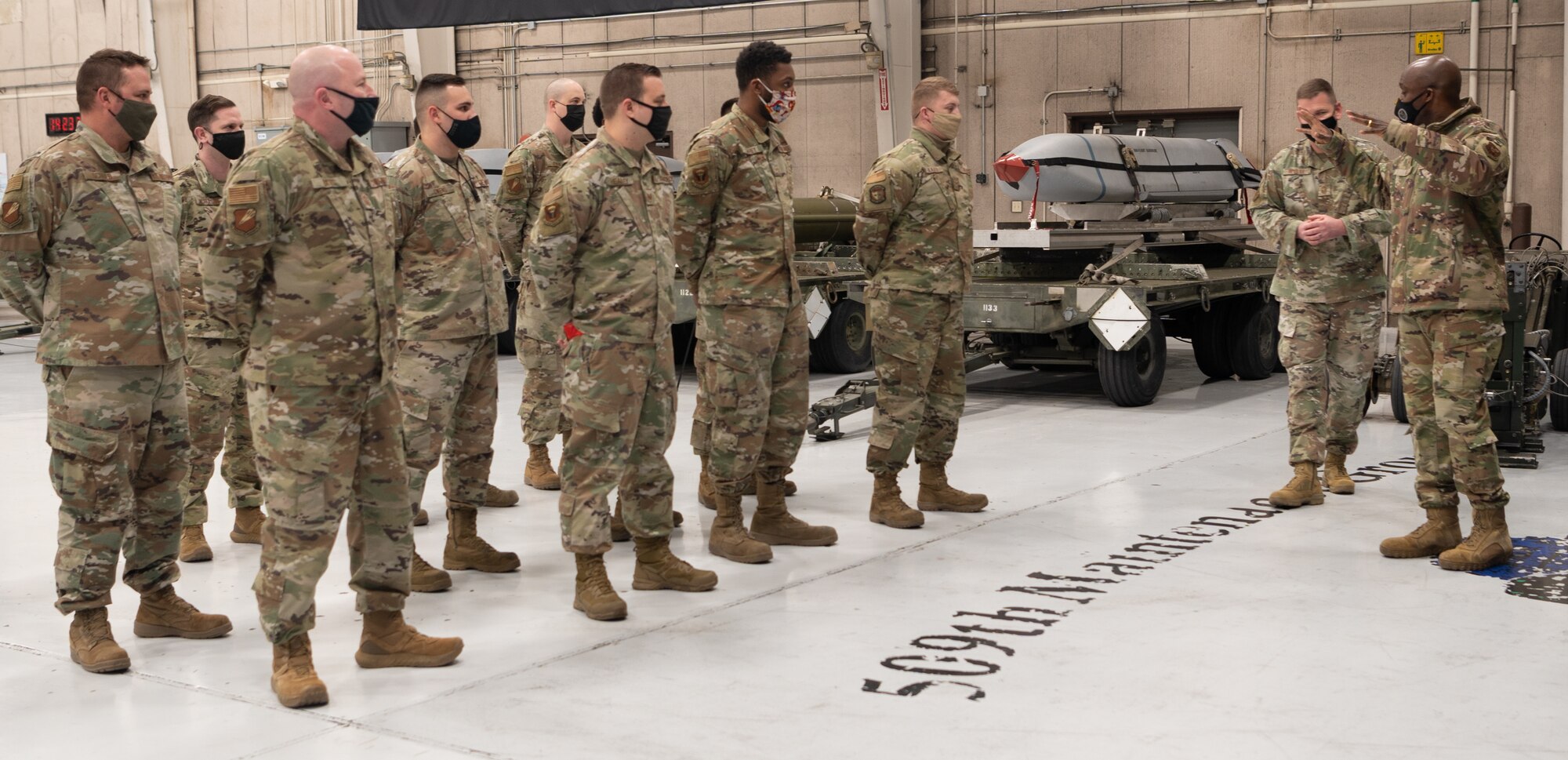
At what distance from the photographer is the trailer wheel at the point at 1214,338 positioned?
1095 cm

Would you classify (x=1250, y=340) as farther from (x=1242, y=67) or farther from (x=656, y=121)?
(x=656, y=121)

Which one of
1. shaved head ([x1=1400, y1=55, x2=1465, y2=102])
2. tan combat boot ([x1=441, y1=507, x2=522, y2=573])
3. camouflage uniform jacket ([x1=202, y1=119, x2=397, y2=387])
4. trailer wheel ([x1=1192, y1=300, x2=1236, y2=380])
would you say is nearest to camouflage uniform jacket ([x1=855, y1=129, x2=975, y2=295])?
shaved head ([x1=1400, y1=55, x2=1465, y2=102])

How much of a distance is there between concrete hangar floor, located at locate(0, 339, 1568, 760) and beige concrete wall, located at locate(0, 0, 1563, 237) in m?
8.47

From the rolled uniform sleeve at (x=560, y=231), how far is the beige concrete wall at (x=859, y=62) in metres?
11.4

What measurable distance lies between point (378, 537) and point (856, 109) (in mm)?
13019

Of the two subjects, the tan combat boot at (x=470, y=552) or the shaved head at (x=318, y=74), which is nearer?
the shaved head at (x=318, y=74)

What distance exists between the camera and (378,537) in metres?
3.95

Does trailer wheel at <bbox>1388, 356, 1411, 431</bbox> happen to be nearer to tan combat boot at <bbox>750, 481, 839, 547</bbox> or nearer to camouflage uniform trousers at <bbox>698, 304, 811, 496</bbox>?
tan combat boot at <bbox>750, 481, 839, 547</bbox>

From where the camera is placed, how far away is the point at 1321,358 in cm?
624

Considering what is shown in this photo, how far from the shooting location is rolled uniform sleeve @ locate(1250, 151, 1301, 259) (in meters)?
6.18

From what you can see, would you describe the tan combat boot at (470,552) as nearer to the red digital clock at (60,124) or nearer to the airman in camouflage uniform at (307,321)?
the airman in camouflage uniform at (307,321)

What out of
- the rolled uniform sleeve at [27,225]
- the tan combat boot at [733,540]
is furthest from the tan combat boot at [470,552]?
the rolled uniform sleeve at [27,225]

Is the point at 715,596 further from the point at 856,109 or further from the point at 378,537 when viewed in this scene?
the point at 856,109

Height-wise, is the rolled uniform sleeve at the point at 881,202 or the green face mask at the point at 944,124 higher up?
the green face mask at the point at 944,124
